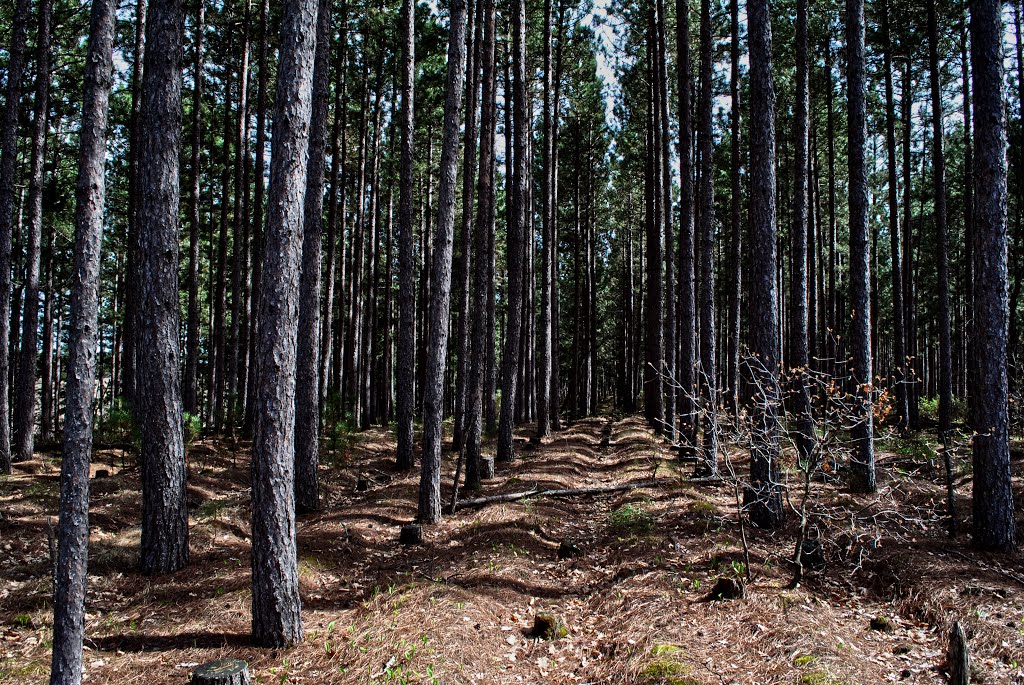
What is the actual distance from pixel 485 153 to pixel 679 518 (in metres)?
8.02

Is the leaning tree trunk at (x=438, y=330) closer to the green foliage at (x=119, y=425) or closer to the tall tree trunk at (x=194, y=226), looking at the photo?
the green foliage at (x=119, y=425)

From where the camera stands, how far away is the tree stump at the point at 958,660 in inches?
190

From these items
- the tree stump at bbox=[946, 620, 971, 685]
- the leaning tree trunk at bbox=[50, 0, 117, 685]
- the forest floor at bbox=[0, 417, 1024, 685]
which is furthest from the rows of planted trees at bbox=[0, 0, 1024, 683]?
the tree stump at bbox=[946, 620, 971, 685]

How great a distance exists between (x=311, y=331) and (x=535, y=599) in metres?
5.99

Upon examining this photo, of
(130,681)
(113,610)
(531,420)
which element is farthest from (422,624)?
(531,420)

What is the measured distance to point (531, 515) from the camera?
10.0m

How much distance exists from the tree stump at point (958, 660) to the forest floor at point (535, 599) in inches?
11.8

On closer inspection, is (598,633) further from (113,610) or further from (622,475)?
(622,475)

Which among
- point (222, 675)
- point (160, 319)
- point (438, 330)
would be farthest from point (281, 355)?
point (438, 330)

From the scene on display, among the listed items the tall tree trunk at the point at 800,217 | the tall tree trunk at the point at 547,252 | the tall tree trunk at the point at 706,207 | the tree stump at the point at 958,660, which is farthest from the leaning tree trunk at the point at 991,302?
A: the tall tree trunk at the point at 547,252

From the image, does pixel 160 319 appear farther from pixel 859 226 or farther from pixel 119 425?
pixel 859 226

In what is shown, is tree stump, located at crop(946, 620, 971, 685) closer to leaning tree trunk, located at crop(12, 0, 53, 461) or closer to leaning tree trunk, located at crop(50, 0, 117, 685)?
leaning tree trunk, located at crop(50, 0, 117, 685)

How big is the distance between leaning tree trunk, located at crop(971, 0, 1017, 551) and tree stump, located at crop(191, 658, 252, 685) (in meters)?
8.40

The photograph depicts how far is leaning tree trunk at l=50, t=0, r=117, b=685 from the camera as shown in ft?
14.7
